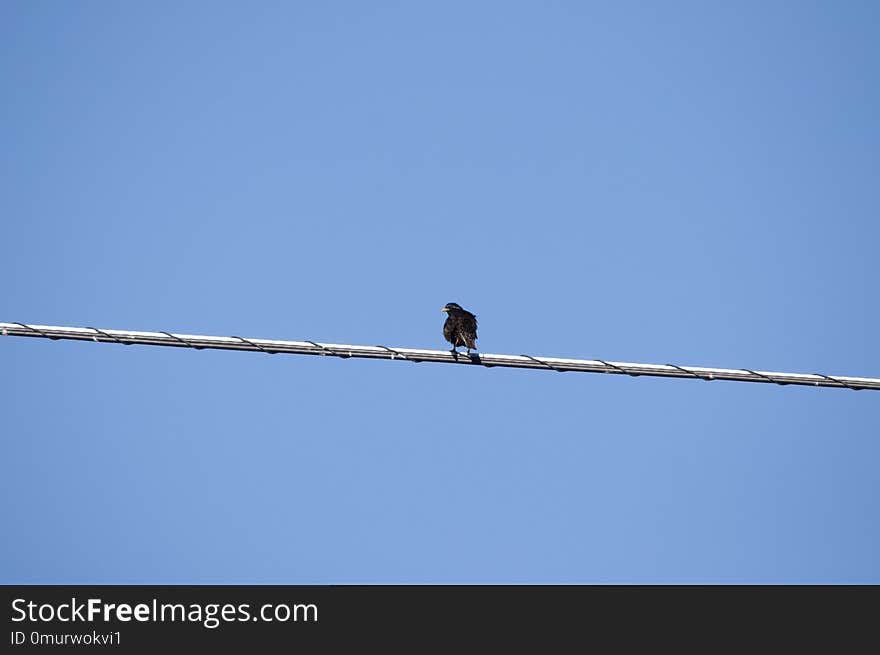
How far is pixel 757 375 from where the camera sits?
37.6 ft

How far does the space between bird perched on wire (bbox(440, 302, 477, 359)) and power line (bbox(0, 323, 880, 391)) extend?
19.8ft

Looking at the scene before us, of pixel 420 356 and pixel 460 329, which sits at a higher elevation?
pixel 460 329

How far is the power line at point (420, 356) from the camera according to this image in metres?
10.7

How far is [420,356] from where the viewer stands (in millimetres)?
11508

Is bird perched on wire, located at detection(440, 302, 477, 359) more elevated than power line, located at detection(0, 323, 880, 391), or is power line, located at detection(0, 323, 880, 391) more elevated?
bird perched on wire, located at detection(440, 302, 477, 359)

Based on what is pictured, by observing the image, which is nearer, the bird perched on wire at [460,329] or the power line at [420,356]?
the power line at [420,356]

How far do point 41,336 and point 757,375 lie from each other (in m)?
8.55

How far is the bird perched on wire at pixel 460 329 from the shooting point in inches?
704

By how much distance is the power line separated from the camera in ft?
35.1

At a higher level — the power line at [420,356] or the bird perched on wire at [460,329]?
the bird perched on wire at [460,329]

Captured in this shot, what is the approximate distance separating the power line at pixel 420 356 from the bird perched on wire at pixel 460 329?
6.03 m

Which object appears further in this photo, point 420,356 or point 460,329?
point 460,329

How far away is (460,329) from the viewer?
18141mm

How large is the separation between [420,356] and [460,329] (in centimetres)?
667
